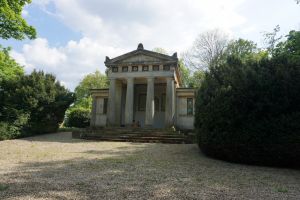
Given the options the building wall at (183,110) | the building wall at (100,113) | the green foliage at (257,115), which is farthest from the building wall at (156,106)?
the green foliage at (257,115)

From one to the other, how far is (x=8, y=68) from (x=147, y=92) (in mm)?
11360

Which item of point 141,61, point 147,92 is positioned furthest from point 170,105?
point 141,61

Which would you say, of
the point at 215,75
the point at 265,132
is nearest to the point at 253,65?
the point at 215,75

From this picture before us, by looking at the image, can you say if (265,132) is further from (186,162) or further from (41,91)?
(41,91)

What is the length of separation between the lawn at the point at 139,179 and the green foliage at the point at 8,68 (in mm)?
12476

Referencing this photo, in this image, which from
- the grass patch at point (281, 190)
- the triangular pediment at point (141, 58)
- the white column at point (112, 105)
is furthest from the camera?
the white column at point (112, 105)

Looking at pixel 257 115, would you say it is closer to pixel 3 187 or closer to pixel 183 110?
pixel 3 187

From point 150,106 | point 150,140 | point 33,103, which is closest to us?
point 150,140

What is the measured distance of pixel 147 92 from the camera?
20.0 m

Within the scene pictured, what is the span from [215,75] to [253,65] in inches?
66.6

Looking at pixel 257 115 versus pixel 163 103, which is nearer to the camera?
pixel 257 115

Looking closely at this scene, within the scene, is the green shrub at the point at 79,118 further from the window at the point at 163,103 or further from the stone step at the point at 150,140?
the stone step at the point at 150,140

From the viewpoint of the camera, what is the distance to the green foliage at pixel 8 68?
1898 cm

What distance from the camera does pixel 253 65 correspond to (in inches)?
351
